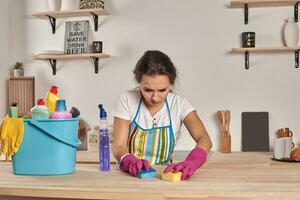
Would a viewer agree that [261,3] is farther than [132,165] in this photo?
Yes

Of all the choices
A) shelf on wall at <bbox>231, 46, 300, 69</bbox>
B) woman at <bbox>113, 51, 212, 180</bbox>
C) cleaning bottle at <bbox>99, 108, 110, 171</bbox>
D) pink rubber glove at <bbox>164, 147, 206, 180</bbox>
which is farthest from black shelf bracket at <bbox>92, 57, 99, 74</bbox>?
pink rubber glove at <bbox>164, 147, 206, 180</bbox>

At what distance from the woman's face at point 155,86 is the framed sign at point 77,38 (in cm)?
167

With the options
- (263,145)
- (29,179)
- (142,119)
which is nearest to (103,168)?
(29,179)

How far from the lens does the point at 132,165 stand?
1506 mm

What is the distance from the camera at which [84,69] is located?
133 inches

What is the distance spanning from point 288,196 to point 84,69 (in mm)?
2469

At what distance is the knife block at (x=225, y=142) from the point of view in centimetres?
306

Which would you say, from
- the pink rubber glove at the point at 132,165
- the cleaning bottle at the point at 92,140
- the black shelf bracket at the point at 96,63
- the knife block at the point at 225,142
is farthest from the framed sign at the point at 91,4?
the pink rubber glove at the point at 132,165

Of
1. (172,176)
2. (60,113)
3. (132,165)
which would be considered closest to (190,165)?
(172,176)

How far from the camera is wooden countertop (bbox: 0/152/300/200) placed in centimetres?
120

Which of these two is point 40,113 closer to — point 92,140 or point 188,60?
point 92,140

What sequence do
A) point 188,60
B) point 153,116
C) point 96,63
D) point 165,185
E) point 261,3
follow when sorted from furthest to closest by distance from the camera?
point 96,63 < point 188,60 < point 261,3 < point 153,116 < point 165,185

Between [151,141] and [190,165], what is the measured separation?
20.8 inches

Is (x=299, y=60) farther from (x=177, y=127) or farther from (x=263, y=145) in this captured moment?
(x=177, y=127)
